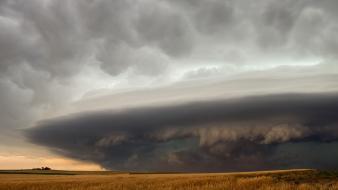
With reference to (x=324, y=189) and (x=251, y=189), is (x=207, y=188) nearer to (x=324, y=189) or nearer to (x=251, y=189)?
(x=251, y=189)

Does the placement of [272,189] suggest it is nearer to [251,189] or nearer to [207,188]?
[251,189]

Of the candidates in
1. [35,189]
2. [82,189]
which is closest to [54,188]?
[35,189]

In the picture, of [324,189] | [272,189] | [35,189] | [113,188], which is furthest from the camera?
[35,189]

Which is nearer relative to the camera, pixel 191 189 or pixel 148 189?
pixel 191 189

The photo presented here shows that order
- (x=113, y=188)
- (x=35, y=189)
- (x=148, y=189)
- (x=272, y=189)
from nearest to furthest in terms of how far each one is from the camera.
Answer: (x=272, y=189) → (x=148, y=189) → (x=113, y=188) → (x=35, y=189)

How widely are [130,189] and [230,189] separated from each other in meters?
10.1

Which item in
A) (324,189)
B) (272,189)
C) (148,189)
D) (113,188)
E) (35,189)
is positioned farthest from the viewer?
(35,189)

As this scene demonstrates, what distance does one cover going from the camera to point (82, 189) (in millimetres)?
38250

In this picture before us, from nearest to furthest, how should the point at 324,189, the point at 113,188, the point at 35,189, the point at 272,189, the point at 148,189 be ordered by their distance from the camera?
the point at 272,189 < the point at 324,189 < the point at 148,189 < the point at 113,188 < the point at 35,189

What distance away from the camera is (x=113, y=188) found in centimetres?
3856

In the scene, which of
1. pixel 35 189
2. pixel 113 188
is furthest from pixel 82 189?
pixel 35 189

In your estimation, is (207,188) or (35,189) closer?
(207,188)

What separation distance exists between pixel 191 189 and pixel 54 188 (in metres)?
16.1

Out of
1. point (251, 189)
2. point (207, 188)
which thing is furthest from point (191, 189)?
point (251, 189)
